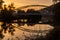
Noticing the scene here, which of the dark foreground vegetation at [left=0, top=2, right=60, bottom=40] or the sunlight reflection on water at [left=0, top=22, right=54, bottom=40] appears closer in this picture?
the dark foreground vegetation at [left=0, top=2, right=60, bottom=40]

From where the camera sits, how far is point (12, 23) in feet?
8.95

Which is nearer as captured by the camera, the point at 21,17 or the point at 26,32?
the point at 21,17

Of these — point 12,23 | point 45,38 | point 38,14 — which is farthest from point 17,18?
point 45,38

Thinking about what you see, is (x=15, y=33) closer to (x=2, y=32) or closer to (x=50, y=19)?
(x=2, y=32)

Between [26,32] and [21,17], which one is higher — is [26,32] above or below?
below

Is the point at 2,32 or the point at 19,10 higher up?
the point at 19,10

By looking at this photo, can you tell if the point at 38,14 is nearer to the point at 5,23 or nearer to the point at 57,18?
the point at 57,18

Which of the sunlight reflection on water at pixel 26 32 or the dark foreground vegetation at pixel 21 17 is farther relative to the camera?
the sunlight reflection on water at pixel 26 32

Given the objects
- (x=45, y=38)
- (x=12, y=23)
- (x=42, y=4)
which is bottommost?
(x=45, y=38)

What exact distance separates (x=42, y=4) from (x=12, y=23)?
58 cm

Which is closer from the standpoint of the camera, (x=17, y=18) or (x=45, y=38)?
(x=17, y=18)

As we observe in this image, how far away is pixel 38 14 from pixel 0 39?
628mm

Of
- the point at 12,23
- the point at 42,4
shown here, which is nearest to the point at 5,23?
the point at 12,23

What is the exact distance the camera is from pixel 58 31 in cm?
284
